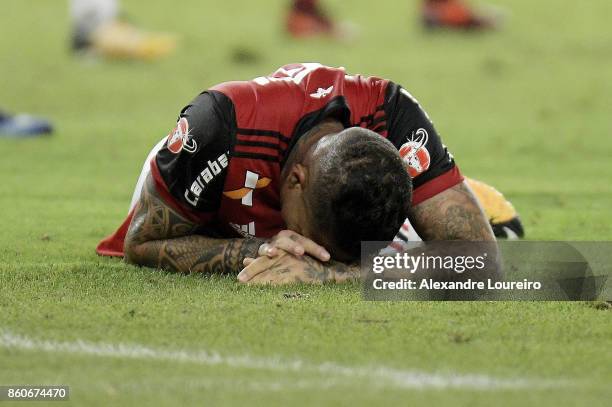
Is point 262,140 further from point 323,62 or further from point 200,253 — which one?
point 323,62

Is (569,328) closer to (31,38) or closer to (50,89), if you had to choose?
(50,89)

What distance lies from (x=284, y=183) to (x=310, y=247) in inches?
11.3

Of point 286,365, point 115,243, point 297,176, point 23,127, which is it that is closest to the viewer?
point 286,365

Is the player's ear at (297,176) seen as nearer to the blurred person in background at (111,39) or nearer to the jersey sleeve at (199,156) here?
the jersey sleeve at (199,156)

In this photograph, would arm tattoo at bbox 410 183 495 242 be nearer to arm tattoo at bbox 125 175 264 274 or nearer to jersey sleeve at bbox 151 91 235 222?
arm tattoo at bbox 125 175 264 274

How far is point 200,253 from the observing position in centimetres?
511

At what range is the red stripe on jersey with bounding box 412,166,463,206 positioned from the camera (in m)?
5.04

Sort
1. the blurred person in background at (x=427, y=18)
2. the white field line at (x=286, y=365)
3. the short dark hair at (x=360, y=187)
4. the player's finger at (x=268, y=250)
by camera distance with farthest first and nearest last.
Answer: the blurred person in background at (x=427, y=18) < the player's finger at (x=268, y=250) < the short dark hair at (x=360, y=187) < the white field line at (x=286, y=365)

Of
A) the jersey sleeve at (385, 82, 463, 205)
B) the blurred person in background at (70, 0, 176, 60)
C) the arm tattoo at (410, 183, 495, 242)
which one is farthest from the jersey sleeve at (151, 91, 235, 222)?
the blurred person in background at (70, 0, 176, 60)

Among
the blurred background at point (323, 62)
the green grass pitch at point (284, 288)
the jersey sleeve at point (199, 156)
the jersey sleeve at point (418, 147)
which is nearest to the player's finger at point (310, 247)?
the green grass pitch at point (284, 288)

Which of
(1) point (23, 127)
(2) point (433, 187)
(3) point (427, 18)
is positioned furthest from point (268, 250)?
(3) point (427, 18)

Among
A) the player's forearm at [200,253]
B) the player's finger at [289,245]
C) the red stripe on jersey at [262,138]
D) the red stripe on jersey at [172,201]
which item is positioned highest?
the red stripe on jersey at [262,138]

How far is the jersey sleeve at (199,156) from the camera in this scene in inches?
191

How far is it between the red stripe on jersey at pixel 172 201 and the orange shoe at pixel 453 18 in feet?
41.8
